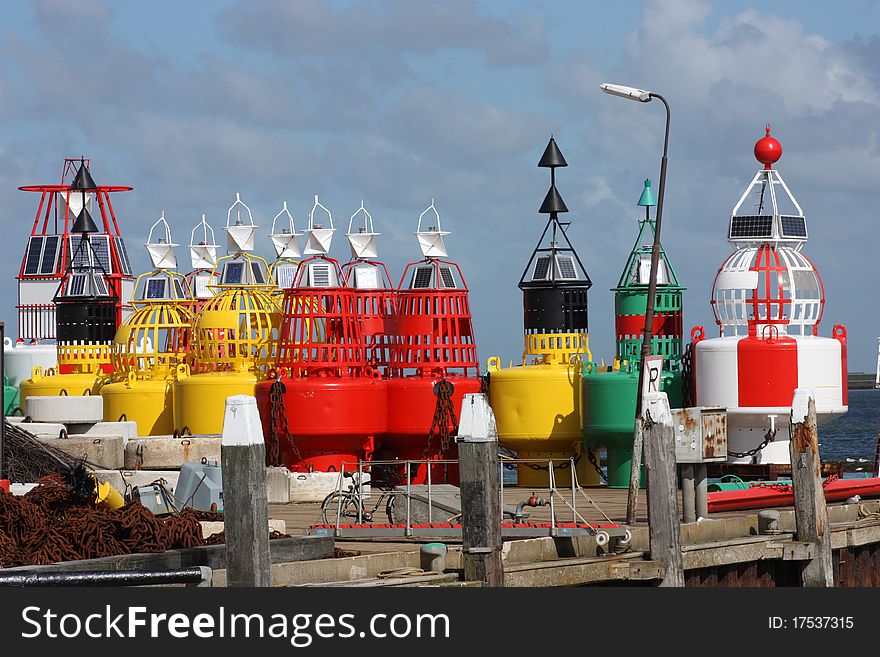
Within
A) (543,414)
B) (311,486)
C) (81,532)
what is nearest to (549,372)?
(543,414)

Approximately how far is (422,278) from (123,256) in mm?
39377

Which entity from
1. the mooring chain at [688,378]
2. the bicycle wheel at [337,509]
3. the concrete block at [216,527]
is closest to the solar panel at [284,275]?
the mooring chain at [688,378]

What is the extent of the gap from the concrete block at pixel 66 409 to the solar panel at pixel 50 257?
31282mm

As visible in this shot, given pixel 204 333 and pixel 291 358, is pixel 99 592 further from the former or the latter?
pixel 204 333

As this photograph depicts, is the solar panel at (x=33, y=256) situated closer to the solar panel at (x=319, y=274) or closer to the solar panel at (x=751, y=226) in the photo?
the solar panel at (x=319, y=274)

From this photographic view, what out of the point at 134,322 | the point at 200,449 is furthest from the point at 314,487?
the point at 134,322

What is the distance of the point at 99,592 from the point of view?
1345cm

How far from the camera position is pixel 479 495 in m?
16.1

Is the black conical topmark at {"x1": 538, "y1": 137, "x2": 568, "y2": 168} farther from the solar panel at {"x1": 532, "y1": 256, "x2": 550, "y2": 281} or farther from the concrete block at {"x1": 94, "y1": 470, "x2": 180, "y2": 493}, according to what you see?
the concrete block at {"x1": 94, "y1": 470, "x2": 180, "y2": 493}

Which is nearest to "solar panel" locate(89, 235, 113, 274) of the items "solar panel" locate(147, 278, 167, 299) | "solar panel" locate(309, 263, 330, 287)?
"solar panel" locate(147, 278, 167, 299)

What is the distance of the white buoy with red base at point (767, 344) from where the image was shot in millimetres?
28531

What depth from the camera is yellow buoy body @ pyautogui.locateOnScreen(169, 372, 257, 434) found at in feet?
114

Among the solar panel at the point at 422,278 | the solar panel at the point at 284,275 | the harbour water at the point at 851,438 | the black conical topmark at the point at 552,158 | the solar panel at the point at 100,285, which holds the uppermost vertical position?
the black conical topmark at the point at 552,158

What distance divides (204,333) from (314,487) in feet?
30.8
